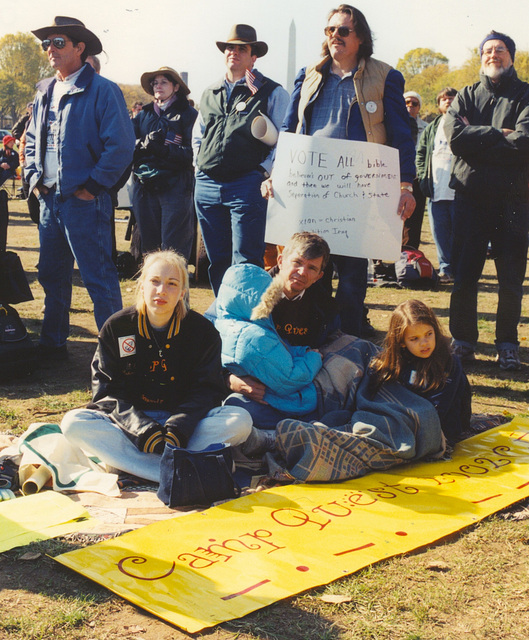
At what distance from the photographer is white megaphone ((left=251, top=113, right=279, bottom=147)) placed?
545 centimetres

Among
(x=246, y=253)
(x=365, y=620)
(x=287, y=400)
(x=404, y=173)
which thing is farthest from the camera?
(x=246, y=253)

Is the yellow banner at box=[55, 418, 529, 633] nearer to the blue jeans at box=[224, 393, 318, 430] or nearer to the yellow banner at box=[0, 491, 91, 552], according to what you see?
the yellow banner at box=[0, 491, 91, 552]

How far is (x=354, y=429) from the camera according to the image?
13.1 ft

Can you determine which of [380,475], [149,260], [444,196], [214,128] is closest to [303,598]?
[380,475]

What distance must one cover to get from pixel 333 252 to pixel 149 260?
135 cm

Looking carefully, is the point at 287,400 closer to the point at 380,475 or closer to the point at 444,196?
the point at 380,475

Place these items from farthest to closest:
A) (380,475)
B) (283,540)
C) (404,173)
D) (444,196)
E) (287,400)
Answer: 1. (444,196)
2. (404,173)
3. (287,400)
4. (380,475)
5. (283,540)

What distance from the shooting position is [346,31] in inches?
179

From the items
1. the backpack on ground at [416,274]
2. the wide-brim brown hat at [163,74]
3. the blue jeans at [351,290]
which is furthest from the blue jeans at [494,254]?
the backpack on ground at [416,274]

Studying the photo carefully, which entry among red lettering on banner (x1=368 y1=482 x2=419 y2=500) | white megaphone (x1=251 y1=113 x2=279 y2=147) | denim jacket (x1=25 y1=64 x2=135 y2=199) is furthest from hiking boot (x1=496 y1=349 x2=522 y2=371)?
denim jacket (x1=25 y1=64 x2=135 y2=199)

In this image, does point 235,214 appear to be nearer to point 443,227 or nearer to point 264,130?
point 264,130

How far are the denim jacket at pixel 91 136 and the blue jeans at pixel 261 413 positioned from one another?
1855mm

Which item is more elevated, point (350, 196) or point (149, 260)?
point (350, 196)

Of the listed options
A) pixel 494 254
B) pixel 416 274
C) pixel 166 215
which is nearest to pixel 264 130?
pixel 166 215
